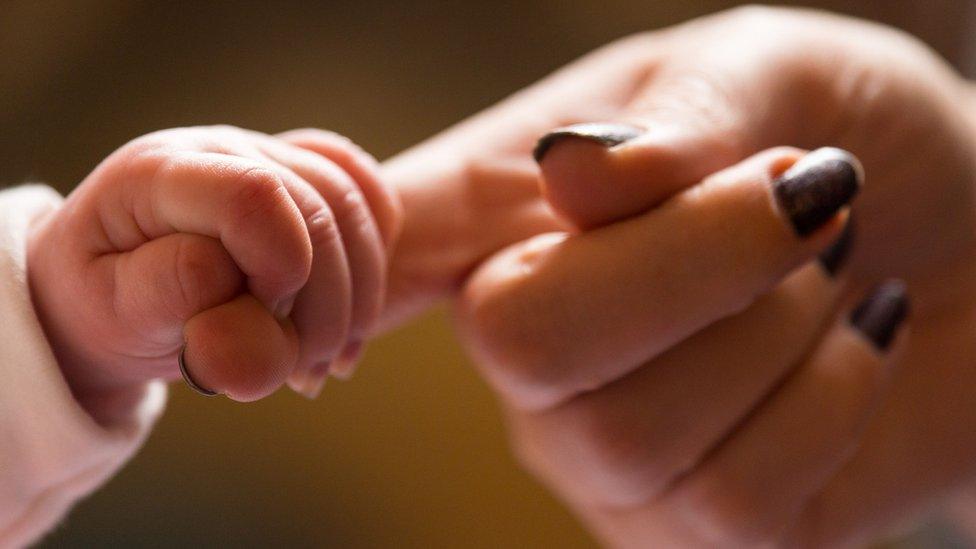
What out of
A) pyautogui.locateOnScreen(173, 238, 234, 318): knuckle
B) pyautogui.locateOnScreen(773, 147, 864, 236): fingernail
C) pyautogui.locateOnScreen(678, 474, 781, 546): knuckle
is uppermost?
pyautogui.locateOnScreen(173, 238, 234, 318): knuckle

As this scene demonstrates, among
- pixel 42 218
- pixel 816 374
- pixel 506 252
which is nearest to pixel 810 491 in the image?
pixel 816 374

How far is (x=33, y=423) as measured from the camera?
1.17 feet

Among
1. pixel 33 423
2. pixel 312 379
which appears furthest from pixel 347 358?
pixel 33 423

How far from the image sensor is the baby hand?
0.31 metres

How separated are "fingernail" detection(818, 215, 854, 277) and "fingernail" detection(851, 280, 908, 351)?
3 centimetres

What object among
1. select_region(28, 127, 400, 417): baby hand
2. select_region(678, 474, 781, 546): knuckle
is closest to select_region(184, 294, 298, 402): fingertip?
select_region(28, 127, 400, 417): baby hand

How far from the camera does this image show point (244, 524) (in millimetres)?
731

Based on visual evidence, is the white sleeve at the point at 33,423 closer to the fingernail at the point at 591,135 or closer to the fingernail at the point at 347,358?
the fingernail at the point at 347,358

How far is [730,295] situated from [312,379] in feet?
0.67

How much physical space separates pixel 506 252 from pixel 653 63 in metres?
0.16

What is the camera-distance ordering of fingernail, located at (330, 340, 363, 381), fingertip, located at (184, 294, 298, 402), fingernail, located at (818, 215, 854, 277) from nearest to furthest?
fingertip, located at (184, 294, 298, 402), fingernail, located at (330, 340, 363, 381), fingernail, located at (818, 215, 854, 277)

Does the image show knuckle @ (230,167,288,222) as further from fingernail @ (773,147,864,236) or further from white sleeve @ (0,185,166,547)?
fingernail @ (773,147,864,236)

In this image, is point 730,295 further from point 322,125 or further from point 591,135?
point 322,125

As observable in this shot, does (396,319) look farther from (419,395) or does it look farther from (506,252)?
(419,395)
